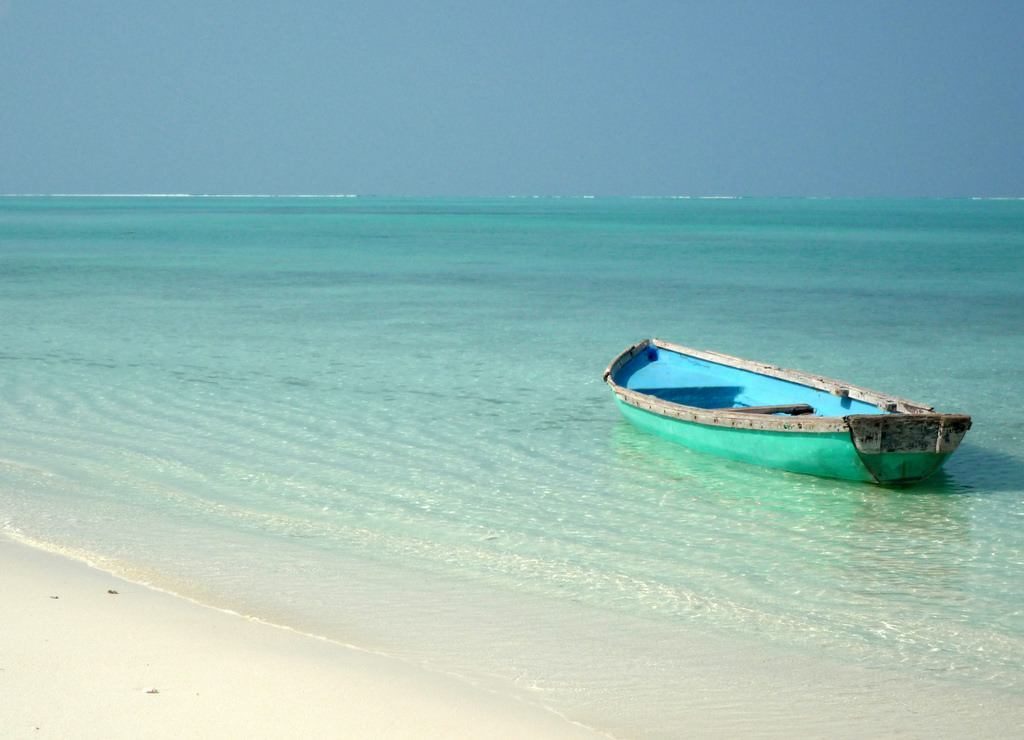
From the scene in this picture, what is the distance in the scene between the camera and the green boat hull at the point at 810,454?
834 cm

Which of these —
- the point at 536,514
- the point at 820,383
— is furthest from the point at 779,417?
the point at 536,514

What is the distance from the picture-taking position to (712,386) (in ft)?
37.3

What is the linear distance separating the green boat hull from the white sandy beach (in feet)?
14.9

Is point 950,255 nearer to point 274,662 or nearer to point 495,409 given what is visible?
point 495,409

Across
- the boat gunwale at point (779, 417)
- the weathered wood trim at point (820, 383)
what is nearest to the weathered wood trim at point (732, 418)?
the boat gunwale at point (779, 417)

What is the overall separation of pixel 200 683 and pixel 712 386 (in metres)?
7.73

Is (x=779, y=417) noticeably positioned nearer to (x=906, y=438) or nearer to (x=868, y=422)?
(x=868, y=422)

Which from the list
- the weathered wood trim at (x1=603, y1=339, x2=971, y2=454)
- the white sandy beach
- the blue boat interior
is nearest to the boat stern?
the weathered wood trim at (x1=603, y1=339, x2=971, y2=454)

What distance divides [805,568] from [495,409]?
529cm

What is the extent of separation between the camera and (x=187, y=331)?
59.4 feet

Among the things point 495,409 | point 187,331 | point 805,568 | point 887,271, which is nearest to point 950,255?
point 887,271

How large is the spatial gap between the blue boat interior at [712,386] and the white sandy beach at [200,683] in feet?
19.3

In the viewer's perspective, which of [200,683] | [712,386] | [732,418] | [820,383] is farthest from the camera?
[712,386]

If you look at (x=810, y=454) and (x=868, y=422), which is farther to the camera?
(x=810, y=454)
